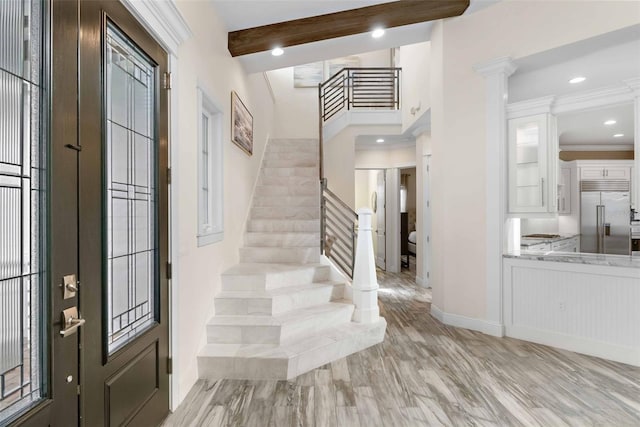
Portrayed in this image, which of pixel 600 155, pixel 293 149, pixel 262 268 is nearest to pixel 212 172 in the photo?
pixel 262 268

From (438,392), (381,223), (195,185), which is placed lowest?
(438,392)

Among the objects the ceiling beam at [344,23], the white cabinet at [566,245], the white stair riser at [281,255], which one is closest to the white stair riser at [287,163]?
the white stair riser at [281,255]

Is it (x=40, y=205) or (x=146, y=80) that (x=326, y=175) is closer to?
(x=146, y=80)

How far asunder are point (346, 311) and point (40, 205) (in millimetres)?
2686

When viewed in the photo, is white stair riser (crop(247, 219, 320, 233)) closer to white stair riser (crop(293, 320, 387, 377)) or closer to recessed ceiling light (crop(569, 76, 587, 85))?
white stair riser (crop(293, 320, 387, 377))

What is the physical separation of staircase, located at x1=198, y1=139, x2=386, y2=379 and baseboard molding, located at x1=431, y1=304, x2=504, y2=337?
96 centimetres

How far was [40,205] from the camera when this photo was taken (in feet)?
3.83

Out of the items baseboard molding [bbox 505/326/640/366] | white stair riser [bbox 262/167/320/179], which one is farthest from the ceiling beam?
baseboard molding [bbox 505/326/640/366]

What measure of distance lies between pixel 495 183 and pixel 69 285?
3707 mm

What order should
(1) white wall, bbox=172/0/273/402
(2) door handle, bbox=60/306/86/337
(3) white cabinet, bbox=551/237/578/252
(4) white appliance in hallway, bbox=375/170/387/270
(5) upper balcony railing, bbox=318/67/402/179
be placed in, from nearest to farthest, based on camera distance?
1. (2) door handle, bbox=60/306/86/337
2. (1) white wall, bbox=172/0/273/402
3. (3) white cabinet, bbox=551/237/578/252
4. (5) upper balcony railing, bbox=318/67/402/179
5. (4) white appliance in hallway, bbox=375/170/387/270

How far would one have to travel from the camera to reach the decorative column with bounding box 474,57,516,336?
3463 mm

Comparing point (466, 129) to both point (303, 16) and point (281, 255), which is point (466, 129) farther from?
point (281, 255)

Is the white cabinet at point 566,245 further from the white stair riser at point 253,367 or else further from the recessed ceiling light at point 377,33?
the white stair riser at point 253,367

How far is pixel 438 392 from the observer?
238cm
